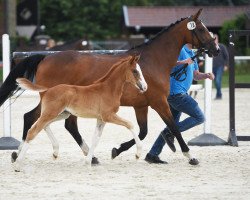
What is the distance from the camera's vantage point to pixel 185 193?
805 centimetres

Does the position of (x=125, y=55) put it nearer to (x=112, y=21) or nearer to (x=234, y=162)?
(x=234, y=162)

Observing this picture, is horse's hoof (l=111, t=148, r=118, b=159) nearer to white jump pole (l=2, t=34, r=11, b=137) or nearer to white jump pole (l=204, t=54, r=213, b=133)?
white jump pole (l=2, t=34, r=11, b=137)

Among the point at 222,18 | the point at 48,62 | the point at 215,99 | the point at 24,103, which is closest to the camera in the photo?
the point at 48,62

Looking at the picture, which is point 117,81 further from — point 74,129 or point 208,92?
point 208,92

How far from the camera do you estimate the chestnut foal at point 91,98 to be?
941 centimetres

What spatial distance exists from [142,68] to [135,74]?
2.71ft

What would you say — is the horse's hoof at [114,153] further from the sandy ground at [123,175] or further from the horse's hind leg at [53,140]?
the horse's hind leg at [53,140]

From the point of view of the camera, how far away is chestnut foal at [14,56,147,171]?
941 centimetres

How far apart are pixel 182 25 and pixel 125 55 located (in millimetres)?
863

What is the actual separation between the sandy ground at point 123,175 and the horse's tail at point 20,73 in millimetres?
908

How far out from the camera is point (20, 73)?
34.2 feet

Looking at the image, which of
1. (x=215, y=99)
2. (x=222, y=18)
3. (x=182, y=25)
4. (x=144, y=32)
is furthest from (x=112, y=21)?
(x=182, y=25)

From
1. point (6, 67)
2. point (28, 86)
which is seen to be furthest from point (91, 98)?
point (6, 67)

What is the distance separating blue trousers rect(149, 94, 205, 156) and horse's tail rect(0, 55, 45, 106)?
1.76 m
